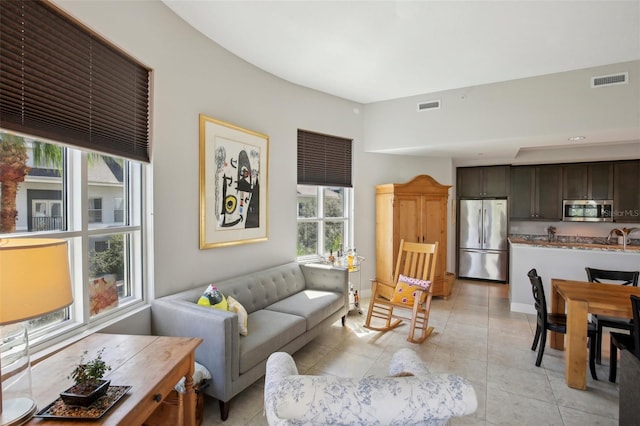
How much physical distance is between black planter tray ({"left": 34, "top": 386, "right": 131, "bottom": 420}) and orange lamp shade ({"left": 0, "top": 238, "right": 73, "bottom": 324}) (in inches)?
14.9

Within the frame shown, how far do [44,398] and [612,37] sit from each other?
4.93 m

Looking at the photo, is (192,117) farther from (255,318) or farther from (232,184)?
(255,318)

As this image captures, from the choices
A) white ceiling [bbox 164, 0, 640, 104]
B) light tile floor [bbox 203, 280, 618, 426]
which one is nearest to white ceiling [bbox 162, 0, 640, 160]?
white ceiling [bbox 164, 0, 640, 104]

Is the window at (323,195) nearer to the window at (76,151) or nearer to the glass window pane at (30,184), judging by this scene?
the window at (76,151)

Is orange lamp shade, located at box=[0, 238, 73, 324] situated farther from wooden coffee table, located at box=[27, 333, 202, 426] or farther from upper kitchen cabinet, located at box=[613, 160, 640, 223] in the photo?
upper kitchen cabinet, located at box=[613, 160, 640, 223]

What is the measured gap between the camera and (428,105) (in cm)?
445

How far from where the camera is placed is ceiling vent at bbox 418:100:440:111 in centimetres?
438

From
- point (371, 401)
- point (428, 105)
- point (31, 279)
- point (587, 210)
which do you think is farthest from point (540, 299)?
point (587, 210)

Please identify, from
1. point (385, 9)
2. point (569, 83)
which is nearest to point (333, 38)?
point (385, 9)

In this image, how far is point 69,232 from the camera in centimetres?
186

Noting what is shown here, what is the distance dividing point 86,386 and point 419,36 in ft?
11.5

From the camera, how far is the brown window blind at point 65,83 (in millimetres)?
1480

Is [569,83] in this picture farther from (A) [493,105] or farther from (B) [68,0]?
(B) [68,0]

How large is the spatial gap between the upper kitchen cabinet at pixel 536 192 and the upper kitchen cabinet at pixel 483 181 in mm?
184
